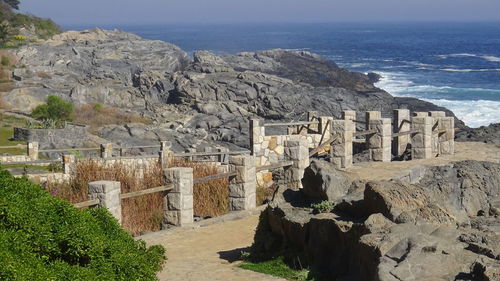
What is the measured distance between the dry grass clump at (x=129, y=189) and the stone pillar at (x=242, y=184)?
52.6 inches

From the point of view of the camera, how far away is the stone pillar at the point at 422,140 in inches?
801

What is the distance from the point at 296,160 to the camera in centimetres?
1656

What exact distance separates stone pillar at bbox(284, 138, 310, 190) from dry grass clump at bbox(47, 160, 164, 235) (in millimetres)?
2579

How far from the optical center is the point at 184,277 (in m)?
10.3

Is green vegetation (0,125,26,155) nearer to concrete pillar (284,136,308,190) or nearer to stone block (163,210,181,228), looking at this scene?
concrete pillar (284,136,308,190)

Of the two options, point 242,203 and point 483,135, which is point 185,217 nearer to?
point 242,203

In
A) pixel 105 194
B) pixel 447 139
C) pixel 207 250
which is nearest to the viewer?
pixel 105 194

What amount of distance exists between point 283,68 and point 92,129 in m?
44.2

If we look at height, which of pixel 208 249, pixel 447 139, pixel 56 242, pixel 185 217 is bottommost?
pixel 208 249

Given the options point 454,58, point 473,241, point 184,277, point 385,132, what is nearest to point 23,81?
point 385,132

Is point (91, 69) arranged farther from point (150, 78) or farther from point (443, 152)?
point (443, 152)

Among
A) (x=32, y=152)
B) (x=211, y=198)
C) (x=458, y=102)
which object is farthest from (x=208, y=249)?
(x=458, y=102)

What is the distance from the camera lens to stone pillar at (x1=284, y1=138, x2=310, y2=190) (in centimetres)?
1638

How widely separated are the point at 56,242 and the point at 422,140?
14.4 metres
